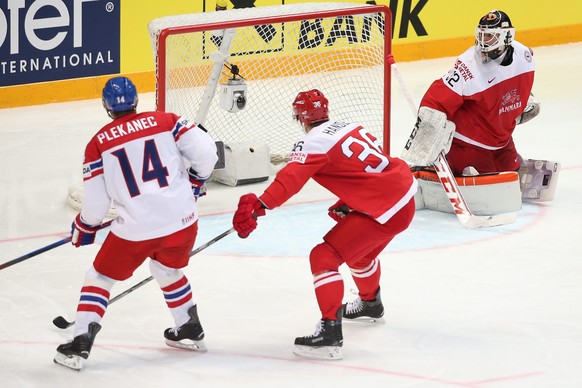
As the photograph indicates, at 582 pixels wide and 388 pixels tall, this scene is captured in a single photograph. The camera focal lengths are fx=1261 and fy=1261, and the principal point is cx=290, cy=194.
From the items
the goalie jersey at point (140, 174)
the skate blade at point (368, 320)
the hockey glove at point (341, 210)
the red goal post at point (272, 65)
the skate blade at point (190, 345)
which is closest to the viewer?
the goalie jersey at point (140, 174)

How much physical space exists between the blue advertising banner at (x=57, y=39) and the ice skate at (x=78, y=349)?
4.50 meters

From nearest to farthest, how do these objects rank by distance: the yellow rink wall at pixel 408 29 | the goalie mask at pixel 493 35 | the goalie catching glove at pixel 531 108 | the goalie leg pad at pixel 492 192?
the goalie mask at pixel 493 35 → the goalie leg pad at pixel 492 192 → the goalie catching glove at pixel 531 108 → the yellow rink wall at pixel 408 29

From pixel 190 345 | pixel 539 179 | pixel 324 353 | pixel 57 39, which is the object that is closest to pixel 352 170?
pixel 324 353

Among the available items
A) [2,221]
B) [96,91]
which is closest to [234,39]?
[2,221]

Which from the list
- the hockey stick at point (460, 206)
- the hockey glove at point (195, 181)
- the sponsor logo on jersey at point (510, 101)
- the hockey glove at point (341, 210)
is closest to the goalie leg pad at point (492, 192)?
the hockey stick at point (460, 206)

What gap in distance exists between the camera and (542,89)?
31.8 ft

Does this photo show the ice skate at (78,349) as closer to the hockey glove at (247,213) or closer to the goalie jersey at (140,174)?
the goalie jersey at (140,174)

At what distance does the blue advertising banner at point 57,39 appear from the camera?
851 centimetres

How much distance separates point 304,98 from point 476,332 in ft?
3.74

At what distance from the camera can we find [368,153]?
4.50 metres

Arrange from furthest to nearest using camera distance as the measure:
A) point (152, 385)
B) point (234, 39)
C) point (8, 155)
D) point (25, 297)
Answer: point (8, 155)
point (234, 39)
point (25, 297)
point (152, 385)

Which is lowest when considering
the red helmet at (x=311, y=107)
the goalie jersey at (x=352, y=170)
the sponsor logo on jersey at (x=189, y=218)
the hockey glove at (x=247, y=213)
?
the sponsor logo on jersey at (x=189, y=218)

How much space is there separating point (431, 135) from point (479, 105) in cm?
30

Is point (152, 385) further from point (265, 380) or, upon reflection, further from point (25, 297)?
point (25, 297)
